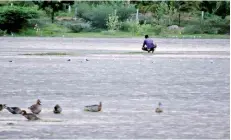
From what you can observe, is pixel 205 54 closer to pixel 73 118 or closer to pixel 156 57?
pixel 156 57

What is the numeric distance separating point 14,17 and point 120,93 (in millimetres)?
42714

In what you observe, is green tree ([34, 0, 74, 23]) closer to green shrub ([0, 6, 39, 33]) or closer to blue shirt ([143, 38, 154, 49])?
green shrub ([0, 6, 39, 33])

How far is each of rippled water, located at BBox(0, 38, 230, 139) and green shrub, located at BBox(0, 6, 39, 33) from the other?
23910mm

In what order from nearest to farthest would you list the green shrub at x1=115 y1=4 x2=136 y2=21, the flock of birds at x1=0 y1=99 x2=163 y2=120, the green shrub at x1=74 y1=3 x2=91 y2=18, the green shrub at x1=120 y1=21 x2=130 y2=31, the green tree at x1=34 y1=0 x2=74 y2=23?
1. the flock of birds at x1=0 y1=99 x2=163 y2=120
2. the green shrub at x1=120 y1=21 x2=130 y2=31
3. the green shrub at x1=74 y1=3 x2=91 y2=18
4. the green shrub at x1=115 y1=4 x2=136 y2=21
5. the green tree at x1=34 y1=0 x2=74 y2=23

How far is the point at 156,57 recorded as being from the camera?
36.5 meters

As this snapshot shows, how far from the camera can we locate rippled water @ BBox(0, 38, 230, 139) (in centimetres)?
1375

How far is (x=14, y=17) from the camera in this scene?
62125 millimetres

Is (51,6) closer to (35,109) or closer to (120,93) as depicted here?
(120,93)

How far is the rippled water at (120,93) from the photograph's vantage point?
13.8 metres

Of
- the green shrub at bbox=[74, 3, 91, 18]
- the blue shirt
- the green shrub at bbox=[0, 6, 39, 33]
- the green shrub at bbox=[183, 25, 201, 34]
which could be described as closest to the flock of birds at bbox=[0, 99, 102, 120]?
the blue shirt

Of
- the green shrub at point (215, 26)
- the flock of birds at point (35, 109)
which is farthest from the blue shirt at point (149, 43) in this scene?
the green shrub at point (215, 26)

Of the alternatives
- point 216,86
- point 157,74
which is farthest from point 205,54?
point 216,86

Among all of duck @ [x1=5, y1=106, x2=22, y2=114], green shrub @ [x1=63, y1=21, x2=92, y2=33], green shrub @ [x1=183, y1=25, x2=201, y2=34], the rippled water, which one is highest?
duck @ [x1=5, y1=106, x2=22, y2=114]

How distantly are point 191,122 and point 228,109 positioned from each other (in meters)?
2.13
